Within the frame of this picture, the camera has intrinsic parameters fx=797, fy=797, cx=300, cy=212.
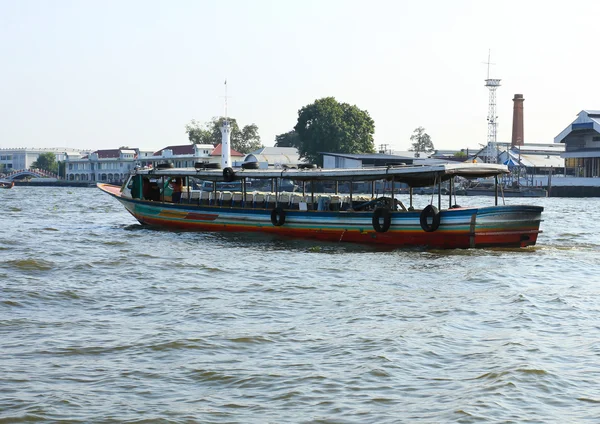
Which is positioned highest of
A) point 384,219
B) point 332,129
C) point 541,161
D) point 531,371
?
point 332,129

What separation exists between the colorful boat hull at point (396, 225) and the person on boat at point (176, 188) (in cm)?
181

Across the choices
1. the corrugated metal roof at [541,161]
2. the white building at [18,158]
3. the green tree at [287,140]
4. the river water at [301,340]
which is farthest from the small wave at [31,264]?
the white building at [18,158]

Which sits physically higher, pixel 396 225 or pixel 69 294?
pixel 396 225

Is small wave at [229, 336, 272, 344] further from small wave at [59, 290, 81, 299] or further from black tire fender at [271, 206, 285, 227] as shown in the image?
black tire fender at [271, 206, 285, 227]

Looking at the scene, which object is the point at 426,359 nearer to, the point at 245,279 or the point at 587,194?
the point at 245,279

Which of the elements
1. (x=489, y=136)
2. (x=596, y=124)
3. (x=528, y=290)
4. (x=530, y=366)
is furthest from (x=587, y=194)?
(x=530, y=366)

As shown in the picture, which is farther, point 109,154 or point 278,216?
point 109,154

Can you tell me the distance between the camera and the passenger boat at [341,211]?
20562 mm

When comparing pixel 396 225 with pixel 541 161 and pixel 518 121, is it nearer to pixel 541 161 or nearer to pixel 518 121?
pixel 541 161

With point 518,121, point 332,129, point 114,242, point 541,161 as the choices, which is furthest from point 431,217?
point 518,121

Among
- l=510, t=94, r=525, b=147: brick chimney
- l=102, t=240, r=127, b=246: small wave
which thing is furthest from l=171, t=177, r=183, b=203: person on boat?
l=510, t=94, r=525, b=147: brick chimney

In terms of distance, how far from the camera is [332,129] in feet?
311

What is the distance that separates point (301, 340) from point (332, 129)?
85328mm

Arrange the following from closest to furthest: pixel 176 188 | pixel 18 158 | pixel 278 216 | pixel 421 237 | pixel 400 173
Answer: pixel 421 237 → pixel 400 173 → pixel 278 216 → pixel 176 188 → pixel 18 158
